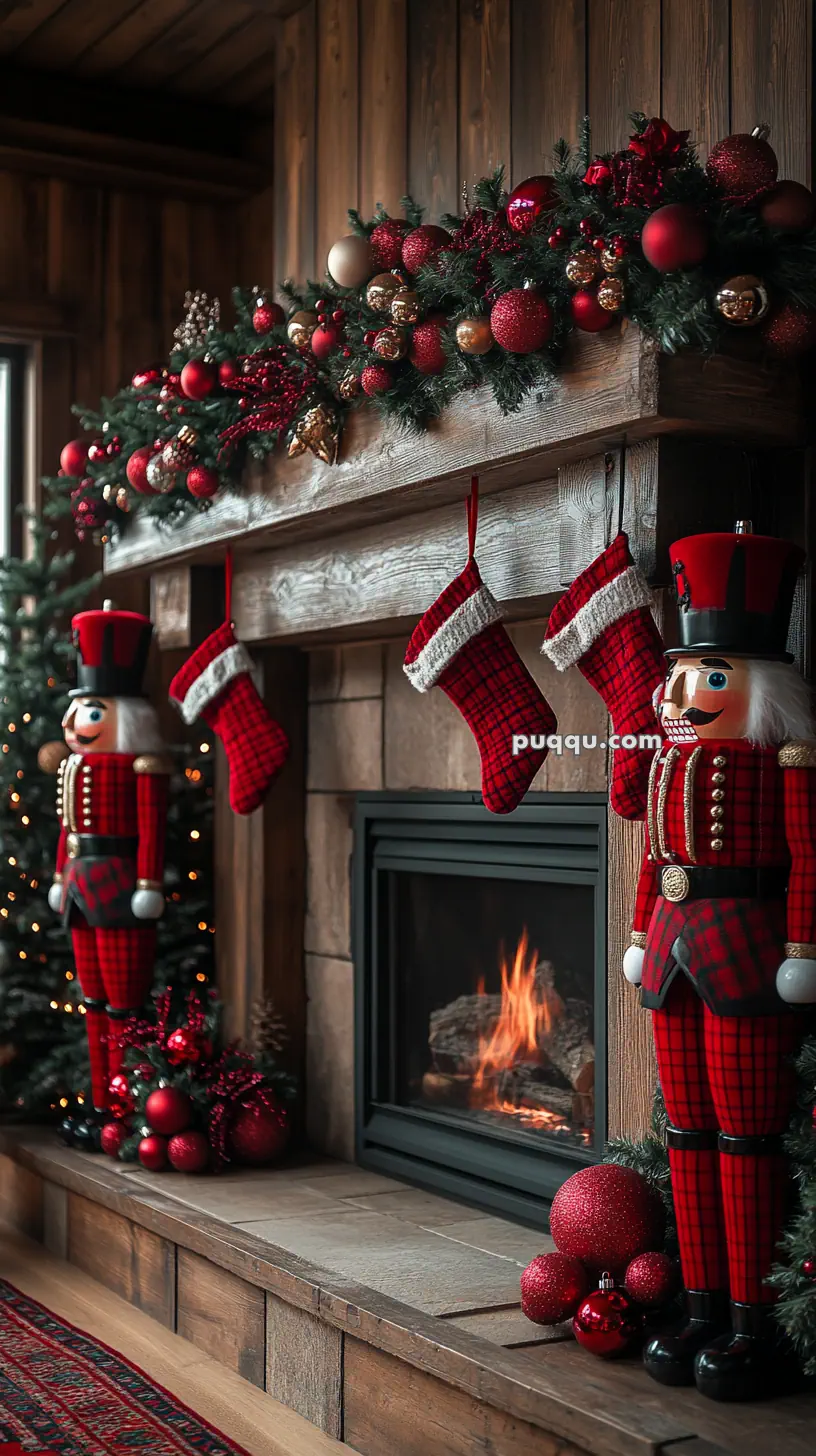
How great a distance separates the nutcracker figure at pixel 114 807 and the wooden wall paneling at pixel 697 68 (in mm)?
1671

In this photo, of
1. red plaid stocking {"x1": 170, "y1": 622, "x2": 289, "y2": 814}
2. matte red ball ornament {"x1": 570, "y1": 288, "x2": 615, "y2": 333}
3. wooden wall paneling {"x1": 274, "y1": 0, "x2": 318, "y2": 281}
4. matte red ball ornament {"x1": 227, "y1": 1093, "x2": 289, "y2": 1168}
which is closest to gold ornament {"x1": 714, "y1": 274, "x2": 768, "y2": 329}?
matte red ball ornament {"x1": 570, "y1": 288, "x2": 615, "y2": 333}

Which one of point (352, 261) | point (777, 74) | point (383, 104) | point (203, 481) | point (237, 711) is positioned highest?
point (383, 104)

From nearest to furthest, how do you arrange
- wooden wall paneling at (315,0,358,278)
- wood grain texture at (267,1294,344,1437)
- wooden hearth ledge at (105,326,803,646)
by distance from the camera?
wooden hearth ledge at (105,326,803,646) < wood grain texture at (267,1294,344,1437) < wooden wall paneling at (315,0,358,278)

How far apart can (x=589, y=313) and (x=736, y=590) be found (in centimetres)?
43

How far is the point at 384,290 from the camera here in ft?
8.01

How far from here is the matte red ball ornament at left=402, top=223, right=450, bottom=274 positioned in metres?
2.40

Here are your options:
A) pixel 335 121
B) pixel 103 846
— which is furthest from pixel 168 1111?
pixel 335 121

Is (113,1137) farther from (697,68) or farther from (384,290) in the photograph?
(697,68)

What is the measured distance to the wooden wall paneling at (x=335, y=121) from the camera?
11.0 ft

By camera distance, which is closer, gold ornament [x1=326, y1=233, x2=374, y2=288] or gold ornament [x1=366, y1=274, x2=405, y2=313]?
gold ornament [x1=366, y1=274, x2=405, y2=313]

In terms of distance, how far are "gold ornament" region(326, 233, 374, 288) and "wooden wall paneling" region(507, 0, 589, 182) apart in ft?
1.28

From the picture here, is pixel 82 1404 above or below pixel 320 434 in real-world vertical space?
below

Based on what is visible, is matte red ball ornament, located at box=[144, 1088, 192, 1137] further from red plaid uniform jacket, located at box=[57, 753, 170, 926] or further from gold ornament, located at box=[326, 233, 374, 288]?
gold ornament, located at box=[326, 233, 374, 288]

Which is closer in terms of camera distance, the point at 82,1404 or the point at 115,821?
the point at 82,1404
